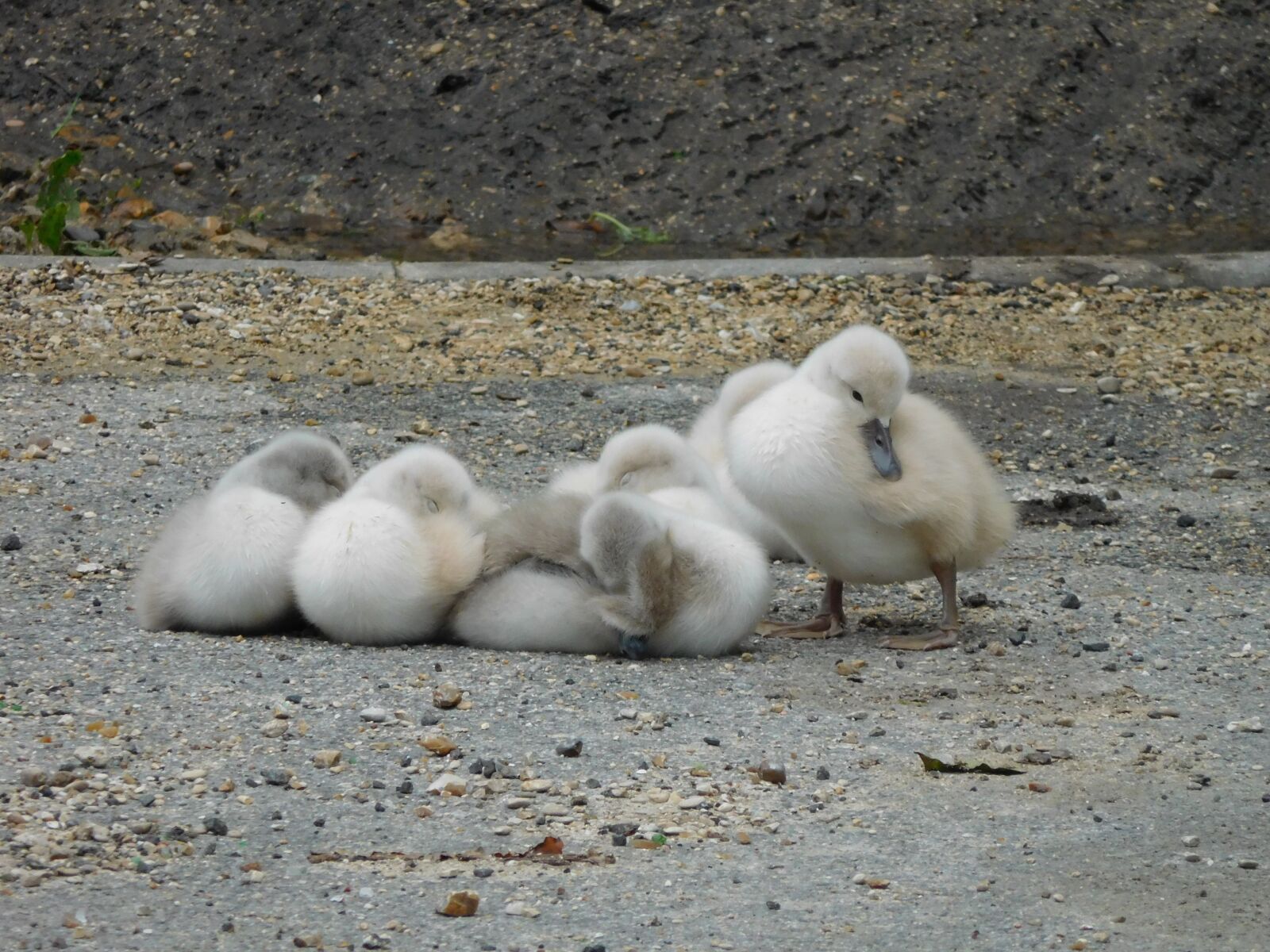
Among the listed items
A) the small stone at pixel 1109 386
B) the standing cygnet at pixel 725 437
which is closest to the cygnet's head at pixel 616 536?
the standing cygnet at pixel 725 437

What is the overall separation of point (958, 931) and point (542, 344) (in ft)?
20.4

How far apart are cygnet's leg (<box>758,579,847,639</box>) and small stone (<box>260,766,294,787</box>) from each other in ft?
6.59

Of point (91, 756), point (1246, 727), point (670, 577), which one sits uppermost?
point (670, 577)

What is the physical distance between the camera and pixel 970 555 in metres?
5.82

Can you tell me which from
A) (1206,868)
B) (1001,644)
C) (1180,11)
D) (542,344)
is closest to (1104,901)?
(1206,868)

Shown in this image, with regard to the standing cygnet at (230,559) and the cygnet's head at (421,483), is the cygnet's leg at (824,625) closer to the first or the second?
the cygnet's head at (421,483)

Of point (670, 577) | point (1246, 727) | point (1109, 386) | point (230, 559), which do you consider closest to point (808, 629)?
point (670, 577)

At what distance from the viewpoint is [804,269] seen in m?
10.6

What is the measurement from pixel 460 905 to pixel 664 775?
92 cm

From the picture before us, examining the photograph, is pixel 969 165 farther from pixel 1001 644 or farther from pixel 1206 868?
pixel 1206 868

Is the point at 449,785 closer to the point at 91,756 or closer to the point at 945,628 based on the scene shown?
the point at 91,756

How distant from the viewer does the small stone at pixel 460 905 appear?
11.7ft

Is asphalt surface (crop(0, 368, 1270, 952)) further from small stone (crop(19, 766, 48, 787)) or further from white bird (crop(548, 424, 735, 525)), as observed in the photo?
white bird (crop(548, 424, 735, 525))

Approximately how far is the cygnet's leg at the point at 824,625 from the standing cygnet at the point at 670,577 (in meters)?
0.28
